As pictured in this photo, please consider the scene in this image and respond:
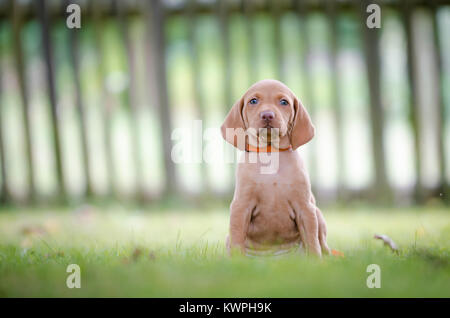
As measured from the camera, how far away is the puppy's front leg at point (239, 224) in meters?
2.28

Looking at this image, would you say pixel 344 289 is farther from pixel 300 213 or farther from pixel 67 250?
pixel 67 250

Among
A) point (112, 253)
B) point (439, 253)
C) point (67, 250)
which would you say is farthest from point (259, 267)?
point (67, 250)

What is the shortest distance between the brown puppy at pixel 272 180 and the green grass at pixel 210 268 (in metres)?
0.13

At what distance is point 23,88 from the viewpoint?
16.8ft

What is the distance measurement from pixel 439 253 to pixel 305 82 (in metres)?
2.72

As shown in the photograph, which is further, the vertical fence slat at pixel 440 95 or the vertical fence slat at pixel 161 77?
the vertical fence slat at pixel 161 77

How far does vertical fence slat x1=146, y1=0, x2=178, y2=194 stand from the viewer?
16.7ft

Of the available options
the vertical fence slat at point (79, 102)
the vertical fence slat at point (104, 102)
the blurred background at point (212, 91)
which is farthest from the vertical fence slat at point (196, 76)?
the vertical fence slat at point (79, 102)

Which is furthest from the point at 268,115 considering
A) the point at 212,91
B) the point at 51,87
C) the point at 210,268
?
the point at 51,87

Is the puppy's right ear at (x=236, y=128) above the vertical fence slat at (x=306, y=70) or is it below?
below

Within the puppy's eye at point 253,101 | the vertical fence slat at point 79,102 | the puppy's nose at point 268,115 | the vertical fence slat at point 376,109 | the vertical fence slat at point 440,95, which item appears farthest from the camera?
the vertical fence slat at point 79,102

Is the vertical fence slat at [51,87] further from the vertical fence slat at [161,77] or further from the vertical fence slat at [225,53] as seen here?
the vertical fence slat at [225,53]

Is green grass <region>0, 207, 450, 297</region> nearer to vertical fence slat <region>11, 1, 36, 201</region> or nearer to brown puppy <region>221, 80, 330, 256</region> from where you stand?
brown puppy <region>221, 80, 330, 256</region>
